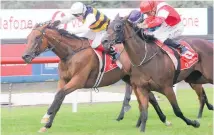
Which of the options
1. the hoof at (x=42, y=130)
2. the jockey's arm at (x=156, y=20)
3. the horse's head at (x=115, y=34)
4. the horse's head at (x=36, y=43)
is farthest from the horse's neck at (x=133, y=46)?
the hoof at (x=42, y=130)

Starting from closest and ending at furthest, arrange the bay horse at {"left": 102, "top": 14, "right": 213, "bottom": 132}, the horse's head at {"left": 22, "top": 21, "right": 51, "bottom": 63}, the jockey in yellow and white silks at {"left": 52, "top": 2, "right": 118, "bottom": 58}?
1. the bay horse at {"left": 102, "top": 14, "right": 213, "bottom": 132}
2. the horse's head at {"left": 22, "top": 21, "right": 51, "bottom": 63}
3. the jockey in yellow and white silks at {"left": 52, "top": 2, "right": 118, "bottom": 58}

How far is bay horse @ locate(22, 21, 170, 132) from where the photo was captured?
10.3 meters

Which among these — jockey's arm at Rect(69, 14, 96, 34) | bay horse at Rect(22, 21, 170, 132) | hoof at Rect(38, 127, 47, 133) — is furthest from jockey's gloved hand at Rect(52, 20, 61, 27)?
hoof at Rect(38, 127, 47, 133)

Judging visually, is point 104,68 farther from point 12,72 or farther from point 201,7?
point 201,7

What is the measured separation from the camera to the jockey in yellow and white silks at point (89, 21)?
36.1 ft

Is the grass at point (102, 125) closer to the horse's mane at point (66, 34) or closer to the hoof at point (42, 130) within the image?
the hoof at point (42, 130)

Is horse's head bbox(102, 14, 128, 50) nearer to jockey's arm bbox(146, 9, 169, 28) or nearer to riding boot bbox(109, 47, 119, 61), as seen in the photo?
jockey's arm bbox(146, 9, 169, 28)

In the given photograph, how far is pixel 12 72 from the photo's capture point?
63.9 feet

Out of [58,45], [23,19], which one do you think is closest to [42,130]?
[58,45]

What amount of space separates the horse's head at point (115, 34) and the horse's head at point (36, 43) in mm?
1395

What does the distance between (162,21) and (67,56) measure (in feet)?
5.12

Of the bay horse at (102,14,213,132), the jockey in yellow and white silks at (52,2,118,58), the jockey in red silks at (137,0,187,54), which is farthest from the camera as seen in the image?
the jockey in yellow and white silks at (52,2,118,58)

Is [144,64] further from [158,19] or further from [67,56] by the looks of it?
[67,56]

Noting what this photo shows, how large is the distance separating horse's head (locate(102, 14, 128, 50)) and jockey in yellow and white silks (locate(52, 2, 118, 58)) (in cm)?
144
